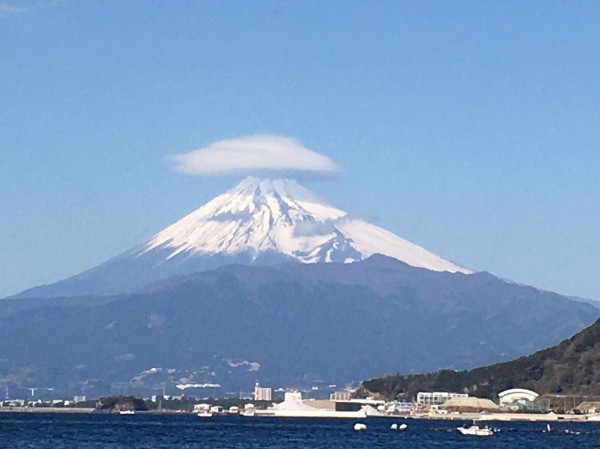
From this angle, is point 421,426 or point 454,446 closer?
point 454,446

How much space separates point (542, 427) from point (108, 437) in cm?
6984

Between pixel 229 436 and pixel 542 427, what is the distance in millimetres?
56245

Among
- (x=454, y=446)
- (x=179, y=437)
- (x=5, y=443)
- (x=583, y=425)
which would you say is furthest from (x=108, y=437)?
(x=583, y=425)

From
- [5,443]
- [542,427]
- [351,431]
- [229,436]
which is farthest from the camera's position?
[542,427]

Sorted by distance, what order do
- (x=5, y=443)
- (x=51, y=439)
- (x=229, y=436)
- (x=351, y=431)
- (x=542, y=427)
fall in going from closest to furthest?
(x=5, y=443) → (x=51, y=439) → (x=229, y=436) → (x=351, y=431) → (x=542, y=427)

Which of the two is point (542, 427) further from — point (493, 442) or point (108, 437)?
point (108, 437)

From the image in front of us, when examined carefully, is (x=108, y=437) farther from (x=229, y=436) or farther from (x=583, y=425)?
(x=583, y=425)

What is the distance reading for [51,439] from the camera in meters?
142

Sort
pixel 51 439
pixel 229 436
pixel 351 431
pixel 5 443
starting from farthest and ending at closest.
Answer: pixel 351 431, pixel 229 436, pixel 51 439, pixel 5 443

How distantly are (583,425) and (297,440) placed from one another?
66.2 metres

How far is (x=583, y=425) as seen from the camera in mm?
197625

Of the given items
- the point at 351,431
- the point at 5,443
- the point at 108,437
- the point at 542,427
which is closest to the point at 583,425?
the point at 542,427

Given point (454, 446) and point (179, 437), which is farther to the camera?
point (179, 437)

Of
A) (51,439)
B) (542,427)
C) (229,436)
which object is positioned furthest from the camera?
(542,427)
